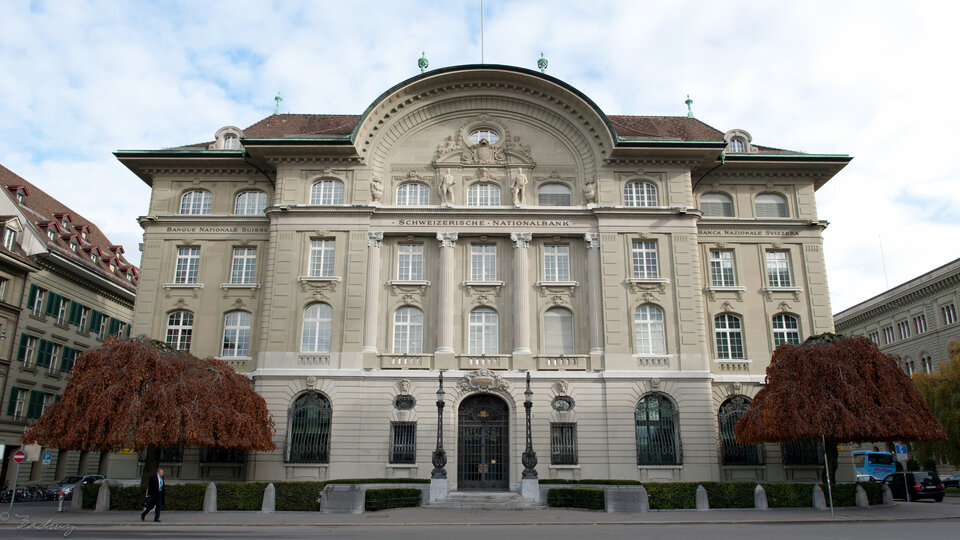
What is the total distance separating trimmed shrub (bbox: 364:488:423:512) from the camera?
963 inches

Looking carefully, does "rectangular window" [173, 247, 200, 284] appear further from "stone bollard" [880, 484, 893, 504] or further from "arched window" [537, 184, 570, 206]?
"stone bollard" [880, 484, 893, 504]

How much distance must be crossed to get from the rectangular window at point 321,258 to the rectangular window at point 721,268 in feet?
61.2

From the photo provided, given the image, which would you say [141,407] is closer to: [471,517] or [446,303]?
[471,517]

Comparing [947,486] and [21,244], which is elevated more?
[21,244]

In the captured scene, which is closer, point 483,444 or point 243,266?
point 483,444

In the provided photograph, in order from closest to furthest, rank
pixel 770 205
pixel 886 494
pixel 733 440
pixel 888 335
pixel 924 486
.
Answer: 1. pixel 886 494
2. pixel 733 440
3. pixel 924 486
4. pixel 770 205
5. pixel 888 335

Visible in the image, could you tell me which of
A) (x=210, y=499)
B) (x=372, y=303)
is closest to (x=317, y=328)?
(x=372, y=303)

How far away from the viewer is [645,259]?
33625 millimetres

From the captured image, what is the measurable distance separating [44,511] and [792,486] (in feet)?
89.5

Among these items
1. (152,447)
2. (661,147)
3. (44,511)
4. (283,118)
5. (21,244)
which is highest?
(283,118)

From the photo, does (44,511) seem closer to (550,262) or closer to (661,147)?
(550,262)

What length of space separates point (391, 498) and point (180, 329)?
579 inches

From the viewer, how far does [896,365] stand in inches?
1066

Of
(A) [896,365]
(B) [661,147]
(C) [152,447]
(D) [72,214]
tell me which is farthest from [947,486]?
(D) [72,214]
